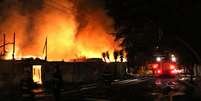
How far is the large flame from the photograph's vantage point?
73.7 metres

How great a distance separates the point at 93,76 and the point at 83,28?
29.6 metres

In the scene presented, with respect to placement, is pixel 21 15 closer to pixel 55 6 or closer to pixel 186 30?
pixel 55 6

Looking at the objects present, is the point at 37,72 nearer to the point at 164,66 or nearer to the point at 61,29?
the point at 164,66

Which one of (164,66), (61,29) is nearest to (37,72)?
(164,66)

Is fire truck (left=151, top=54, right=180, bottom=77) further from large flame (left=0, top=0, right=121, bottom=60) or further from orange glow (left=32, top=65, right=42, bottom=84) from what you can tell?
large flame (left=0, top=0, right=121, bottom=60)

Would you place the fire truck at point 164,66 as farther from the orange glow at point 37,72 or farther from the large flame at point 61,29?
the large flame at point 61,29

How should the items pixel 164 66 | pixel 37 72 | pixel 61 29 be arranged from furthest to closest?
pixel 61 29
pixel 37 72
pixel 164 66

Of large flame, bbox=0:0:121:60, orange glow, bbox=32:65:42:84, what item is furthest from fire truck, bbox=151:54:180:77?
large flame, bbox=0:0:121:60

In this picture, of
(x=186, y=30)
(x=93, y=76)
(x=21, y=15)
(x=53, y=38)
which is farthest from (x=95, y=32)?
(x=186, y=30)

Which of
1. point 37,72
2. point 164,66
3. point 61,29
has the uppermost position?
point 61,29

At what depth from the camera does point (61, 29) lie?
80750mm

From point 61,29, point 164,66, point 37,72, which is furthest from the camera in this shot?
point 61,29

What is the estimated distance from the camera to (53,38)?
263 feet

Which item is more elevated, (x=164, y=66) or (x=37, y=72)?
(x=164, y=66)
